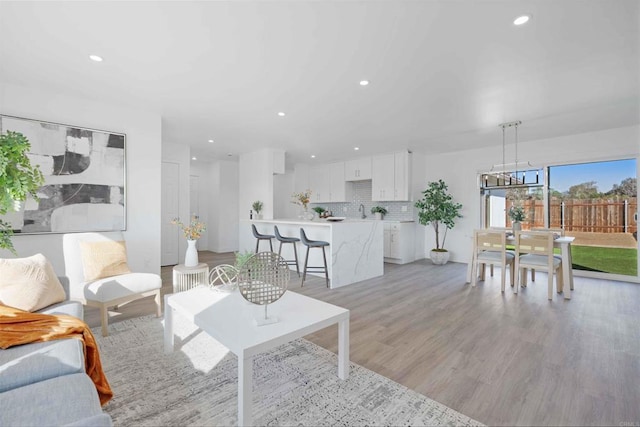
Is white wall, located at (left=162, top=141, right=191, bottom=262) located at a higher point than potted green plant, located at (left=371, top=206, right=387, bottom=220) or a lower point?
higher

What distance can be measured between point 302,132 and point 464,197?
3.85m

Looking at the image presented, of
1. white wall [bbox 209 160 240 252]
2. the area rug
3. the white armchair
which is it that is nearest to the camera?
the area rug

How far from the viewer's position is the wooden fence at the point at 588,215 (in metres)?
4.64

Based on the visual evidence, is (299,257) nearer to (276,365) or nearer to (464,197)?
(276,365)

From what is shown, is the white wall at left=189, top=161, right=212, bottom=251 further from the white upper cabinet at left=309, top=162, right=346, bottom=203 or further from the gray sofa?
the gray sofa

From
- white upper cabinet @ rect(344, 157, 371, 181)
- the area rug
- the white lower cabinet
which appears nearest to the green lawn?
the white lower cabinet

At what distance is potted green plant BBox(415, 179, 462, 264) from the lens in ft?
19.7

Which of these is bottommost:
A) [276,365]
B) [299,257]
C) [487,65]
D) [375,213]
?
[276,365]

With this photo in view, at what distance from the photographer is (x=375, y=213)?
7.12 m

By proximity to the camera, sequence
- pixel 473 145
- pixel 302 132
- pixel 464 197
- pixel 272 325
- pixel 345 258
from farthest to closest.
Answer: pixel 464 197
pixel 473 145
pixel 302 132
pixel 345 258
pixel 272 325

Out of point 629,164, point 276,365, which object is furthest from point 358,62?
point 629,164

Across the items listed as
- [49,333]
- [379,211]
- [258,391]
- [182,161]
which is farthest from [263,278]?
[379,211]

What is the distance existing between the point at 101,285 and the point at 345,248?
2989 mm

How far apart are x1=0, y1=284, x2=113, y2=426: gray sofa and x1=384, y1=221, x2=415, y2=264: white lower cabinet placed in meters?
5.49
